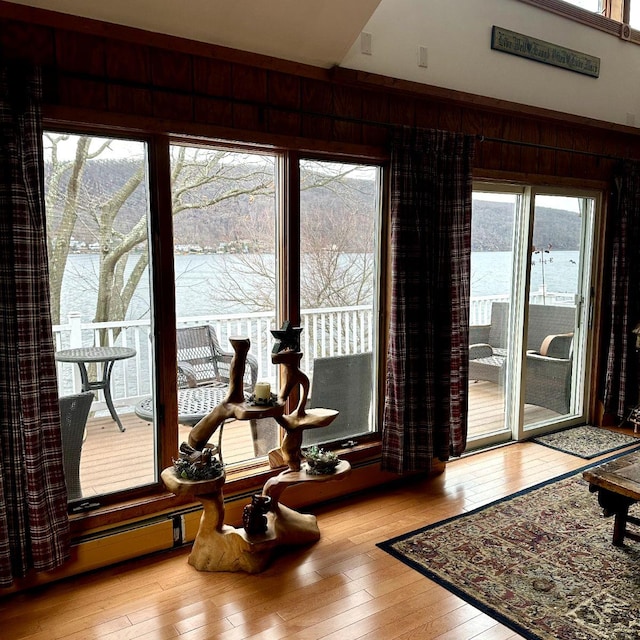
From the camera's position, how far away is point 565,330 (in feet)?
15.9

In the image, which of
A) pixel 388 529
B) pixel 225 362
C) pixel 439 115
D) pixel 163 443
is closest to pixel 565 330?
pixel 439 115

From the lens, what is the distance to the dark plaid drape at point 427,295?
3.44 m

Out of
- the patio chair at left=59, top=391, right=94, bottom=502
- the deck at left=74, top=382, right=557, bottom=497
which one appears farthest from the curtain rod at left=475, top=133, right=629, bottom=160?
the patio chair at left=59, top=391, right=94, bottom=502

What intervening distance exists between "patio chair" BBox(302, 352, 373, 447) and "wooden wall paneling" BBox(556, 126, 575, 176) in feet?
7.16

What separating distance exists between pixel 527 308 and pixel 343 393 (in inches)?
69.5

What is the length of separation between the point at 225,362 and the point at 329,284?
78cm

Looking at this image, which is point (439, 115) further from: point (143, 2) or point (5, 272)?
point (5, 272)

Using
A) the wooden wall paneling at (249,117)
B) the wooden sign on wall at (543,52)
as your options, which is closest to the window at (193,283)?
the wooden wall paneling at (249,117)

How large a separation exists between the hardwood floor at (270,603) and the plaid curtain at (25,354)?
0.72ft

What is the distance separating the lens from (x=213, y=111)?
9.23 feet

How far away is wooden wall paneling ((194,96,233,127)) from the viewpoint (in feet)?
9.09

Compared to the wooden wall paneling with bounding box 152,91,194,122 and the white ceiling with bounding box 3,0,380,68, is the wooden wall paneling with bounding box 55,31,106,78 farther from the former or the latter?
the wooden wall paneling with bounding box 152,91,194,122

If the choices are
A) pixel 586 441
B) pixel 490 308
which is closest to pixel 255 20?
pixel 490 308

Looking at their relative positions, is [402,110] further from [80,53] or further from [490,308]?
[80,53]
